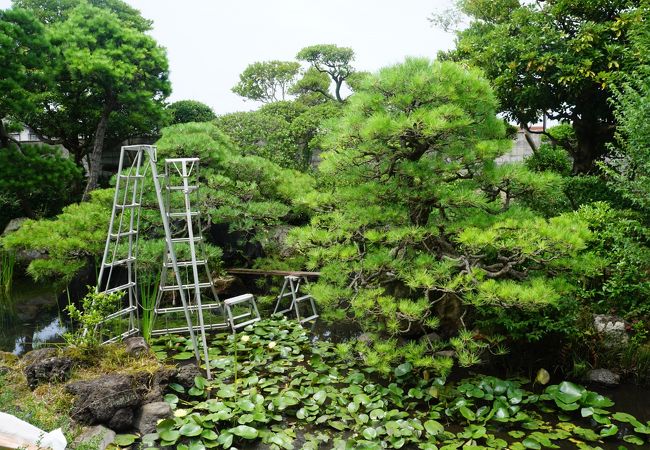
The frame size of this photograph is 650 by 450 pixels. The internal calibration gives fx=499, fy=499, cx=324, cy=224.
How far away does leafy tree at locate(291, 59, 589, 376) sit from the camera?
4027 mm

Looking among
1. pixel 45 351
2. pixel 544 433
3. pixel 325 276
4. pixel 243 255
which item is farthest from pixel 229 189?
pixel 544 433

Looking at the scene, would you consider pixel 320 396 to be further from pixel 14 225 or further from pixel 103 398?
pixel 14 225

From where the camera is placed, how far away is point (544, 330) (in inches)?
184

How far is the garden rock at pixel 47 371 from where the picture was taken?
159 inches

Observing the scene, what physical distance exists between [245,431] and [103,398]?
107 centimetres

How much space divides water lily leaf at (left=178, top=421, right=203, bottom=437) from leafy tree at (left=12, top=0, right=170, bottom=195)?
8332mm

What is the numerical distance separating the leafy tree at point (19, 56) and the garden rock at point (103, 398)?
687cm

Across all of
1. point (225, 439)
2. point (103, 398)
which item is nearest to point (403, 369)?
point (225, 439)

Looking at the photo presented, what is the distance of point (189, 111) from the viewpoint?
1441cm

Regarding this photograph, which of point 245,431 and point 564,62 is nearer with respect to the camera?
point 245,431

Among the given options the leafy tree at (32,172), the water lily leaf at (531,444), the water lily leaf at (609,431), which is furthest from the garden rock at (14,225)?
the water lily leaf at (609,431)

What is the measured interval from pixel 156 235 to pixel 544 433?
6.26m

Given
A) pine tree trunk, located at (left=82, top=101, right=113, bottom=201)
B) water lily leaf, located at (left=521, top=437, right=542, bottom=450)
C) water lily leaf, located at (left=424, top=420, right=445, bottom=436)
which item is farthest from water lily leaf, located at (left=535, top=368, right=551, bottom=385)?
pine tree trunk, located at (left=82, top=101, right=113, bottom=201)

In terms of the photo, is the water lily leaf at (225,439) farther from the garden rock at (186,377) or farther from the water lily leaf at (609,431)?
the water lily leaf at (609,431)
